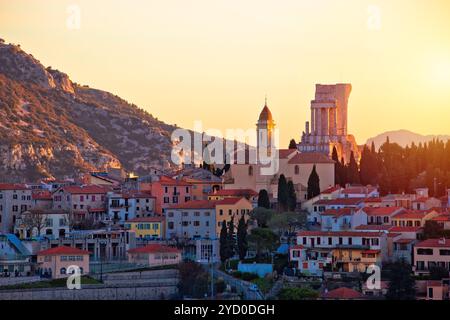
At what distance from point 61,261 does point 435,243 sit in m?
14.0

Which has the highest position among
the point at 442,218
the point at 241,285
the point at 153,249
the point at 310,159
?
the point at 310,159

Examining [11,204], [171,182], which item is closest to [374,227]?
[171,182]

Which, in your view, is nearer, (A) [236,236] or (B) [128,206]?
(A) [236,236]

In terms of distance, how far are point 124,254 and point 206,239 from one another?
3.31 metres

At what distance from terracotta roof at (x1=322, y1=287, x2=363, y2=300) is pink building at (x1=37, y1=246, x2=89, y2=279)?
37.4ft

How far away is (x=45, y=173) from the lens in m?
111

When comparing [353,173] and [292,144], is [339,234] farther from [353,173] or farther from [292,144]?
[292,144]

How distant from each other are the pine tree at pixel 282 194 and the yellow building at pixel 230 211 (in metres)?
1.35

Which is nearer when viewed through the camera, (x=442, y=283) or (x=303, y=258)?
(x=442, y=283)

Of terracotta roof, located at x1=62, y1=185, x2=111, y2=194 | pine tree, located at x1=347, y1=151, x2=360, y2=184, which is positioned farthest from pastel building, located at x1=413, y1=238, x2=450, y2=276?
terracotta roof, located at x1=62, y1=185, x2=111, y2=194

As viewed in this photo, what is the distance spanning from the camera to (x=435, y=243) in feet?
185
